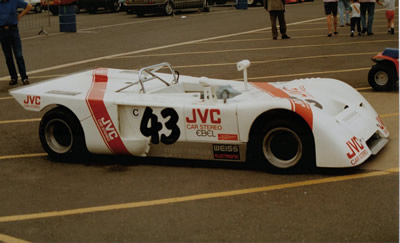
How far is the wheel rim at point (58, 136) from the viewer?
7.38 meters

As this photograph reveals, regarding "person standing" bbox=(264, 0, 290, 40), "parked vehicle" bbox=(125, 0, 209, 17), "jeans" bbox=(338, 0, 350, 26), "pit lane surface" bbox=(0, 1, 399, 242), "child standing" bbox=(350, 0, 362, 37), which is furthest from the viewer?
"parked vehicle" bbox=(125, 0, 209, 17)

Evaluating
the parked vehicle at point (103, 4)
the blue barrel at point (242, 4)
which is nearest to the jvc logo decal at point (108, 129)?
the blue barrel at point (242, 4)

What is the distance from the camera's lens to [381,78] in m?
10.2

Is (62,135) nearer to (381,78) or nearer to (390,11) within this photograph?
(381,78)

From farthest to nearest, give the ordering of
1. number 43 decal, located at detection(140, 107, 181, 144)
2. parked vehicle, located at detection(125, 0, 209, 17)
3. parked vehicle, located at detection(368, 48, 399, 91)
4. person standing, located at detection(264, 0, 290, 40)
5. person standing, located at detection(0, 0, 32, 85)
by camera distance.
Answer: parked vehicle, located at detection(125, 0, 209, 17) → person standing, located at detection(264, 0, 290, 40) → person standing, located at detection(0, 0, 32, 85) → parked vehicle, located at detection(368, 48, 399, 91) → number 43 decal, located at detection(140, 107, 181, 144)

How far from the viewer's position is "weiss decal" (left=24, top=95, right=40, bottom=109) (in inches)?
293

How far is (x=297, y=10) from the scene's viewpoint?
28266 millimetres

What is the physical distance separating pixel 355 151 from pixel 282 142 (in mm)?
714

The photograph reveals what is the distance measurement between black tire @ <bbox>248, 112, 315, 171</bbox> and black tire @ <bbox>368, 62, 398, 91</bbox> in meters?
4.24

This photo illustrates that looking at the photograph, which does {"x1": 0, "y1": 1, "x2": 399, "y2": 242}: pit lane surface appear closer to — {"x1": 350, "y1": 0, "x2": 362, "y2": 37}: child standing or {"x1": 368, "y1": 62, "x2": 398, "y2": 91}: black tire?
{"x1": 368, "y1": 62, "x2": 398, "y2": 91}: black tire

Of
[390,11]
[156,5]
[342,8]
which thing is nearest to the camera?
[390,11]

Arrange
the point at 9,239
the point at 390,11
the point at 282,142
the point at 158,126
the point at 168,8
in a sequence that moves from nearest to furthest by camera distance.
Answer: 1. the point at 9,239
2. the point at 282,142
3. the point at 158,126
4. the point at 390,11
5. the point at 168,8

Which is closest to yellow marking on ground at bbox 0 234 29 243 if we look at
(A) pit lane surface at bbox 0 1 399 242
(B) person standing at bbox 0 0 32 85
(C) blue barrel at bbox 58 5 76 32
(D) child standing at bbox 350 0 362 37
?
(A) pit lane surface at bbox 0 1 399 242

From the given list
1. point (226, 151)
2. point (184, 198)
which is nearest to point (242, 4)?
point (226, 151)
